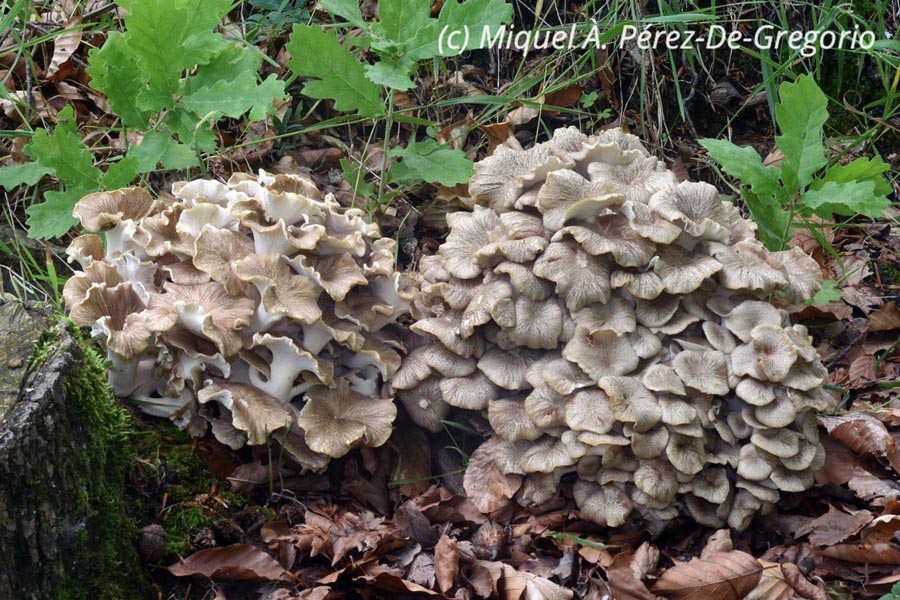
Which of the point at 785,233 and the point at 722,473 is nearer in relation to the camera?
the point at 722,473

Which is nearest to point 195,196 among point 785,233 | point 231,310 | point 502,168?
point 231,310

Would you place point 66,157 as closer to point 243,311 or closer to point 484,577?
point 243,311

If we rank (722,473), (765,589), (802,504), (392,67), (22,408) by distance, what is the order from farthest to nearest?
(392,67), (802,504), (722,473), (765,589), (22,408)

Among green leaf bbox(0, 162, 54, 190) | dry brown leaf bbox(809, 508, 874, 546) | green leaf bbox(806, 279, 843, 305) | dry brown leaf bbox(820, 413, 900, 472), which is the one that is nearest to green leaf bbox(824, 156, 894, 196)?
green leaf bbox(806, 279, 843, 305)

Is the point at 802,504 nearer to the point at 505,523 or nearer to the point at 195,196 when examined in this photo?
the point at 505,523

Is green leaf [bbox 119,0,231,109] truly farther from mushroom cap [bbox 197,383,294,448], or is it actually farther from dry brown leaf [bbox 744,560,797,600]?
dry brown leaf [bbox 744,560,797,600]

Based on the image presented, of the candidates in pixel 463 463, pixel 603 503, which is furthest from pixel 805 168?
pixel 463 463

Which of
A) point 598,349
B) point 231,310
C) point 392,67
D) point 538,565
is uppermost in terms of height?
point 392,67
